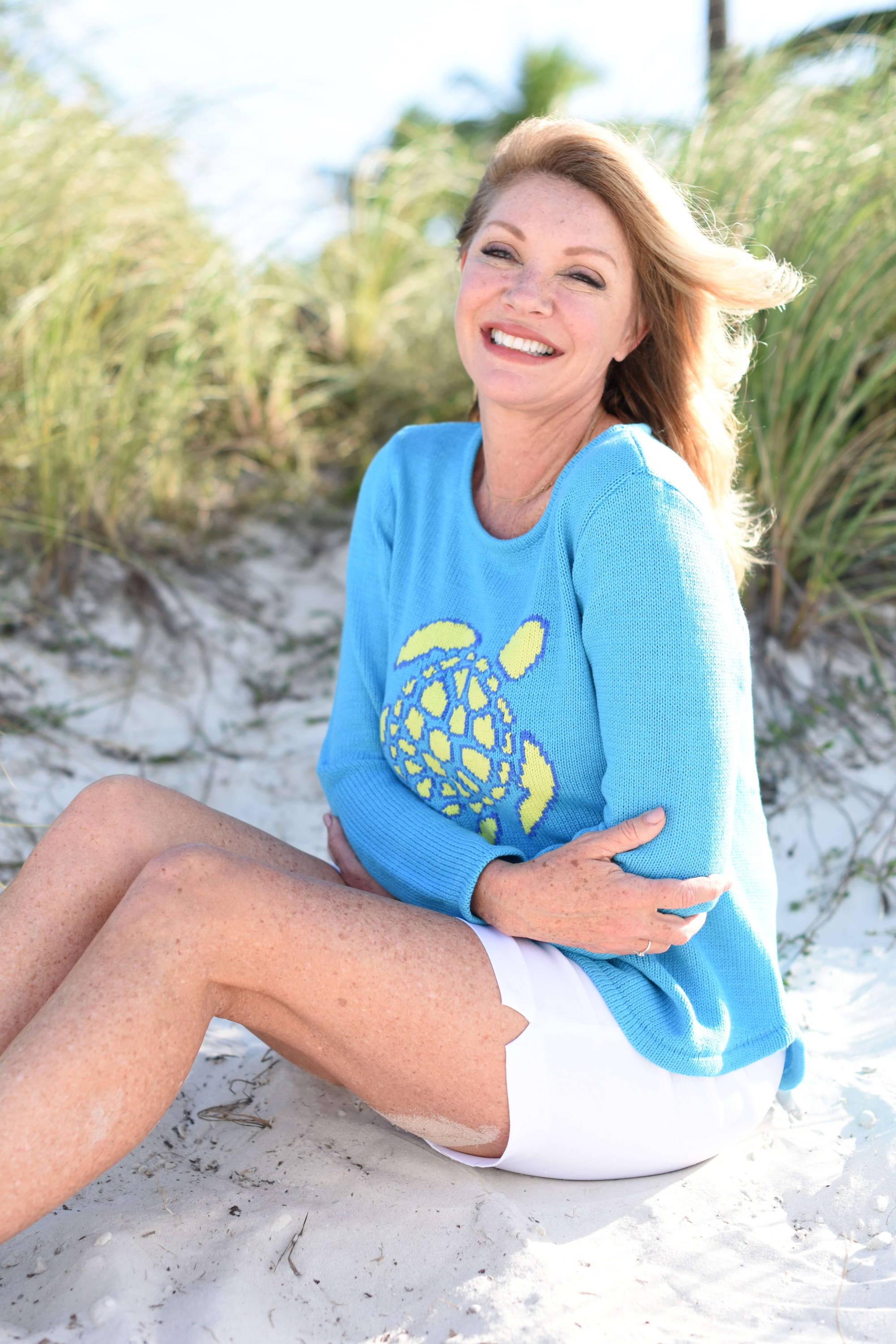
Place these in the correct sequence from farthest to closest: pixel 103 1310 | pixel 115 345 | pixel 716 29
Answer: pixel 716 29 → pixel 115 345 → pixel 103 1310

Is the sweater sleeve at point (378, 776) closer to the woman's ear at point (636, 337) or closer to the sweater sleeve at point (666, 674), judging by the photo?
the sweater sleeve at point (666, 674)

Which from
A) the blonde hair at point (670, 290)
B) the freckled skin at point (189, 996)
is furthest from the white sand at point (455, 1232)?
the blonde hair at point (670, 290)

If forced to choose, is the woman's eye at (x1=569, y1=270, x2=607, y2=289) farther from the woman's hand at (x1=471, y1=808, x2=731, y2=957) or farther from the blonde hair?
the woman's hand at (x1=471, y1=808, x2=731, y2=957)

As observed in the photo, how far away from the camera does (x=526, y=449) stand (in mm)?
1969

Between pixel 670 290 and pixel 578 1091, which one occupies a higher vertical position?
pixel 670 290

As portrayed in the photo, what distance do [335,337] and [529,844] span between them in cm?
351

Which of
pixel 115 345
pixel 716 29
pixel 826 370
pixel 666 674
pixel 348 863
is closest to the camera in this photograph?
pixel 666 674

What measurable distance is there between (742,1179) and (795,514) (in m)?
1.91

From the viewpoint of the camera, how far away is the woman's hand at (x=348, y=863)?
193cm

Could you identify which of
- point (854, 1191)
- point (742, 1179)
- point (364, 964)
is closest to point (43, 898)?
point (364, 964)

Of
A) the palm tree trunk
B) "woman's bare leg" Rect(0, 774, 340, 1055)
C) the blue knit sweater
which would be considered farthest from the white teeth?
the palm tree trunk

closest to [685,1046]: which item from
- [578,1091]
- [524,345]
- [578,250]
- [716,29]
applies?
[578,1091]

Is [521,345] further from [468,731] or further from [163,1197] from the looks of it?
[163,1197]

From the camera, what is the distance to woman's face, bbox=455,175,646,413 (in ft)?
6.04
